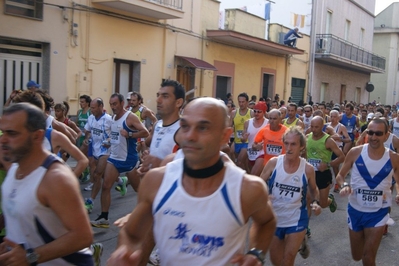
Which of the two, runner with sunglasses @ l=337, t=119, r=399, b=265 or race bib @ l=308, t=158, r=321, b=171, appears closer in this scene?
Result: runner with sunglasses @ l=337, t=119, r=399, b=265

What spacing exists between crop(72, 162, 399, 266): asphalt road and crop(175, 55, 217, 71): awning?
8.92 metres

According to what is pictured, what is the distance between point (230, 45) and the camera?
20141 millimetres

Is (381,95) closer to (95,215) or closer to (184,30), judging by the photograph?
(184,30)

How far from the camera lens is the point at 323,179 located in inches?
299

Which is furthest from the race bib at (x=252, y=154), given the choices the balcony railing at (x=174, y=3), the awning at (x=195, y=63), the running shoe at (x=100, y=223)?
the awning at (x=195, y=63)

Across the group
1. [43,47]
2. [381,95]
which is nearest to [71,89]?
[43,47]

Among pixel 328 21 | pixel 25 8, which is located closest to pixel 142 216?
pixel 25 8

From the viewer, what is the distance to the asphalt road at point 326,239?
20.3ft

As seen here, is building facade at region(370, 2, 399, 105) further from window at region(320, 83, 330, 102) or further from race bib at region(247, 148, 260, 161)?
race bib at region(247, 148, 260, 161)

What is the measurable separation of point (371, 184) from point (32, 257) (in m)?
3.96

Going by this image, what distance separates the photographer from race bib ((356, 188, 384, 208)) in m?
5.40

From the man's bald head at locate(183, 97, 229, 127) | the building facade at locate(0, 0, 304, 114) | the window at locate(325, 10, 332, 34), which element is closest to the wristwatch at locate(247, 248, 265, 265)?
the man's bald head at locate(183, 97, 229, 127)

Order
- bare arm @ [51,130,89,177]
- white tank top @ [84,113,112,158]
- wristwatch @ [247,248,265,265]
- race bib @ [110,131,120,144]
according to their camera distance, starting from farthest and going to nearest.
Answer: white tank top @ [84,113,112,158] < race bib @ [110,131,120,144] < bare arm @ [51,130,89,177] < wristwatch @ [247,248,265,265]

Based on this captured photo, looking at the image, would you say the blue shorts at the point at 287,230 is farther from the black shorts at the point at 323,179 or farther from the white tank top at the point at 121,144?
the white tank top at the point at 121,144
